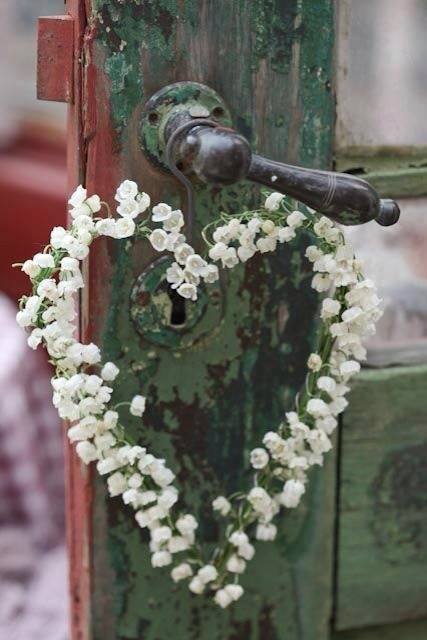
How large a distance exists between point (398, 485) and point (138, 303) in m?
0.36

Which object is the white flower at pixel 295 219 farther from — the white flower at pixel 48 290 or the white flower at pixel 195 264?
the white flower at pixel 48 290

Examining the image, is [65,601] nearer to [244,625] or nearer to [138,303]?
[244,625]

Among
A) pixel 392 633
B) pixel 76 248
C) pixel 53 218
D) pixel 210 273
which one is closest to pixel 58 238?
pixel 76 248

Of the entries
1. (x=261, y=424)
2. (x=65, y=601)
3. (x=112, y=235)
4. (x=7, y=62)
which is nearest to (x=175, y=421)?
(x=261, y=424)

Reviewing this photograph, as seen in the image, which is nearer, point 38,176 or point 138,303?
point 138,303

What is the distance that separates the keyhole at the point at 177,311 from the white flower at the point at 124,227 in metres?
0.11

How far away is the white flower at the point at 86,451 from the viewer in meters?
0.90

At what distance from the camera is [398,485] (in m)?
1.10

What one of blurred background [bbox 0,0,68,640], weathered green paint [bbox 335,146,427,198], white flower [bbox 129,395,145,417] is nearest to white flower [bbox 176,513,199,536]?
white flower [bbox 129,395,145,417]

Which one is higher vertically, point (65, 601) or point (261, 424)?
point (261, 424)

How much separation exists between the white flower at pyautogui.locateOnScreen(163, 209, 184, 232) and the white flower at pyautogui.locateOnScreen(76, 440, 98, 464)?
0.66ft

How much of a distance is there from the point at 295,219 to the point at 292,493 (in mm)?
264

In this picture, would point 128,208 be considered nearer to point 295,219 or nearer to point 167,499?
point 295,219

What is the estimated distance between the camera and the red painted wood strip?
34.6 inches
